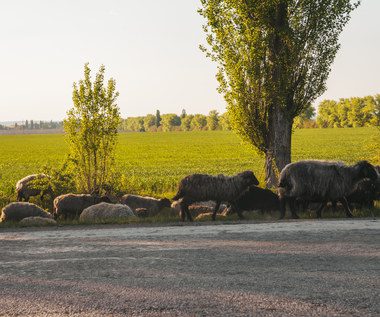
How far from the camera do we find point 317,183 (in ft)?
38.3

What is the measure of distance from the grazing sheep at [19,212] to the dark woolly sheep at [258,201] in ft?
16.0

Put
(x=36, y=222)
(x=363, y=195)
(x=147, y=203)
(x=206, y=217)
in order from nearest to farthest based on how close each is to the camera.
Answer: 1. (x=36, y=222)
2. (x=206, y=217)
3. (x=363, y=195)
4. (x=147, y=203)

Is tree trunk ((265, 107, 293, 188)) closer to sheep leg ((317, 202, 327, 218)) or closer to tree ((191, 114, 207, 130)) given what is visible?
sheep leg ((317, 202, 327, 218))

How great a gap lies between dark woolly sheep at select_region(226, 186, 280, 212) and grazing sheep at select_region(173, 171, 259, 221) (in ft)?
1.61

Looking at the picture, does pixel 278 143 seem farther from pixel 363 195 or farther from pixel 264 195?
pixel 363 195

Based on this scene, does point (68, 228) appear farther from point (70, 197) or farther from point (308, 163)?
point (308, 163)

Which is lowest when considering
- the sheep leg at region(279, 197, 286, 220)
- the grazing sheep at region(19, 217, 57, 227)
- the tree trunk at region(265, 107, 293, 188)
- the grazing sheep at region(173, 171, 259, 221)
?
the grazing sheep at region(19, 217, 57, 227)

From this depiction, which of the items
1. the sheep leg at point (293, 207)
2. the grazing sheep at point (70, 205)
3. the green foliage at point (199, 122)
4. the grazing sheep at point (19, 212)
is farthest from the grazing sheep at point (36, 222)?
the green foliage at point (199, 122)

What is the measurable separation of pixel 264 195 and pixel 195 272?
6.78 m

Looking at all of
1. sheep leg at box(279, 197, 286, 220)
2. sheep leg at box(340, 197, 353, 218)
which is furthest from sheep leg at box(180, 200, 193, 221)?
sheep leg at box(340, 197, 353, 218)

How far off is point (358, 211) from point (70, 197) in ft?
23.6

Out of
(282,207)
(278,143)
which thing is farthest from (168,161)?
(282,207)

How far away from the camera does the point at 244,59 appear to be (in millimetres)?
16703

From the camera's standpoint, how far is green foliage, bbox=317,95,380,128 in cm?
13627
